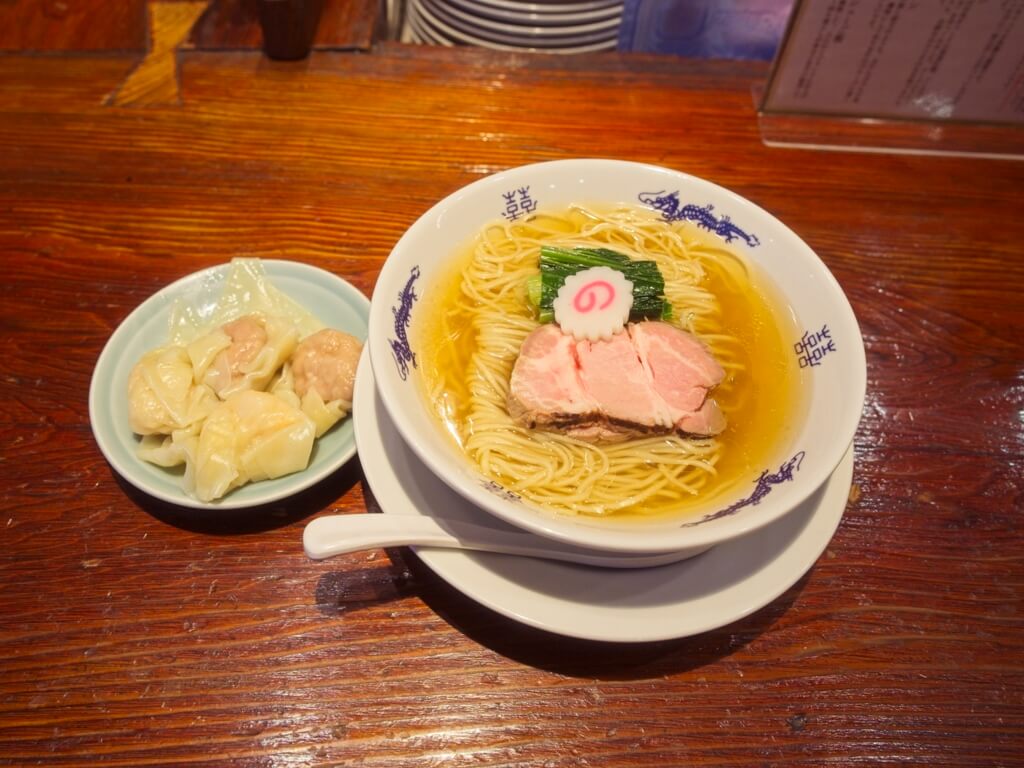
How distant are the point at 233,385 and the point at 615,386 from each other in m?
1.07

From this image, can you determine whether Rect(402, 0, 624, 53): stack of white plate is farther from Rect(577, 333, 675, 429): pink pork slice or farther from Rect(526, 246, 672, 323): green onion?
Rect(577, 333, 675, 429): pink pork slice

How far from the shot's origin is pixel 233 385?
182 centimetres

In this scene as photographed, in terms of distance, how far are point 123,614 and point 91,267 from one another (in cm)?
130

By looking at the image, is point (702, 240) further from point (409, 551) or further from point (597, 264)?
point (409, 551)

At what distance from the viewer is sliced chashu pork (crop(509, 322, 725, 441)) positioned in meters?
1.58

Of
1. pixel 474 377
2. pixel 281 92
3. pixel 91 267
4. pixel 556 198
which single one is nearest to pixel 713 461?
pixel 474 377

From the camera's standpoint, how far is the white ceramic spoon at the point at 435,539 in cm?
126

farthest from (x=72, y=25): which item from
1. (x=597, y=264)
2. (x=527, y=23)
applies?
(x=597, y=264)

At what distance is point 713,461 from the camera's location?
1.57 m

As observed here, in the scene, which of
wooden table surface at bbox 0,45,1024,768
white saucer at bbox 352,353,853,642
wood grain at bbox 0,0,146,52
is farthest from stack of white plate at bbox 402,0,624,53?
white saucer at bbox 352,353,853,642

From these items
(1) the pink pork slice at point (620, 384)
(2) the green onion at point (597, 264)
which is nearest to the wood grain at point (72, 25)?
(2) the green onion at point (597, 264)

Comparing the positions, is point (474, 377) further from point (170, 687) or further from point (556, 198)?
point (170, 687)

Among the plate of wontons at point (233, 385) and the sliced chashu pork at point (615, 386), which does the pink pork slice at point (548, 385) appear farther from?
the plate of wontons at point (233, 385)

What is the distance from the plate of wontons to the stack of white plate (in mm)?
1634
